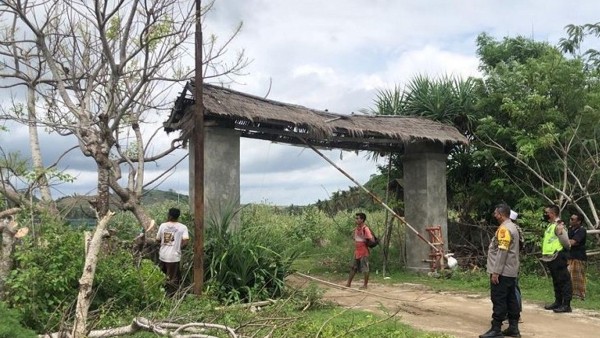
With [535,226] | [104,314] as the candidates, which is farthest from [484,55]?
[104,314]

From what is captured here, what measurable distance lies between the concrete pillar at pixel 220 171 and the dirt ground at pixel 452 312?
5.78ft

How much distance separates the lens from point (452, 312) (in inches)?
330

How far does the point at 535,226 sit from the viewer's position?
11.3 meters

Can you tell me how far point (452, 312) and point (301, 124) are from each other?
3.98m

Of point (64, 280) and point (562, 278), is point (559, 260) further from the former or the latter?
point (64, 280)

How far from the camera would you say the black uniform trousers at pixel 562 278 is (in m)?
8.43

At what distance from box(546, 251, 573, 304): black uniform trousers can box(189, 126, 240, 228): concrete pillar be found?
15.7 feet

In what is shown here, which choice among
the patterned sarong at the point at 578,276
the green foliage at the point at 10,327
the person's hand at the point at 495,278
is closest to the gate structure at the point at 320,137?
the patterned sarong at the point at 578,276

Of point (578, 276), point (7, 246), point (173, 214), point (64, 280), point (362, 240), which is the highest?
point (173, 214)

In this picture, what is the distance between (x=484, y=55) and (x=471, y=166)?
3.00m

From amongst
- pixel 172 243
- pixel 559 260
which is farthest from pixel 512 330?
pixel 172 243

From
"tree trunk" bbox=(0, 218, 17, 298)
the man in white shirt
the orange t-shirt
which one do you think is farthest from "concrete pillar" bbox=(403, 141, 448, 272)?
"tree trunk" bbox=(0, 218, 17, 298)

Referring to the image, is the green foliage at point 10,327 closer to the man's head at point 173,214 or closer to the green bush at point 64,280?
the green bush at point 64,280

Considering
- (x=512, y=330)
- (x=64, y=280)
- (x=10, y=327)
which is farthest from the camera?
(x=512, y=330)
